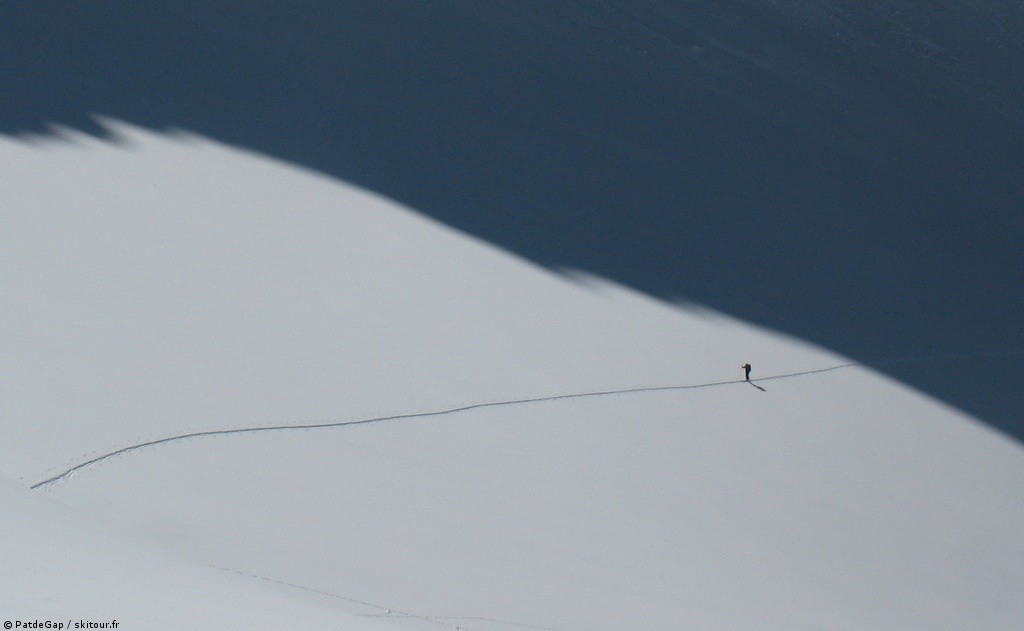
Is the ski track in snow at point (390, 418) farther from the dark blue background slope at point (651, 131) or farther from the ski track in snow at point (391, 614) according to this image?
the ski track in snow at point (391, 614)

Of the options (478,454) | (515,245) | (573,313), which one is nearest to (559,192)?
(515,245)

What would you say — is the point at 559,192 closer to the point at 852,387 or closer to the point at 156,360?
the point at 852,387

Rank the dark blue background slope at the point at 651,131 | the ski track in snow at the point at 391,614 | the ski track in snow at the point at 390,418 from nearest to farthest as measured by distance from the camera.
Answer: the ski track in snow at the point at 391,614
the ski track in snow at the point at 390,418
the dark blue background slope at the point at 651,131

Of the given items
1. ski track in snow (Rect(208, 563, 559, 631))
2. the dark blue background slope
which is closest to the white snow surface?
ski track in snow (Rect(208, 563, 559, 631))

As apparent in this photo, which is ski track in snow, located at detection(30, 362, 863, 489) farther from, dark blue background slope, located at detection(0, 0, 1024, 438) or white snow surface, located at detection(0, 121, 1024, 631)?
dark blue background slope, located at detection(0, 0, 1024, 438)

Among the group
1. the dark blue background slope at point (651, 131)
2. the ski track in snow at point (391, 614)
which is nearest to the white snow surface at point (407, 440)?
the ski track in snow at point (391, 614)

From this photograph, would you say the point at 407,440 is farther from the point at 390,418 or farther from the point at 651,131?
the point at 651,131

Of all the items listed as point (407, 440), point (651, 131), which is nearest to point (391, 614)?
point (407, 440)

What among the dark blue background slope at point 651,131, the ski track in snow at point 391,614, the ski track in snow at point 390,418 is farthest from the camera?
the dark blue background slope at point 651,131
